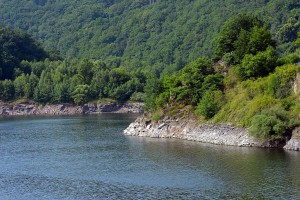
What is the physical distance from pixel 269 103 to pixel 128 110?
104 meters

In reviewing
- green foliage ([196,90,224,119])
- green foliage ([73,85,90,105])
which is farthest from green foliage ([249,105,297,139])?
green foliage ([73,85,90,105])

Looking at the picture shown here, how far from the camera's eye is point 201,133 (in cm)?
9375

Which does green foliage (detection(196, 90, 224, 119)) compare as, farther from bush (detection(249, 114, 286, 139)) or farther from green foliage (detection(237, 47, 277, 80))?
bush (detection(249, 114, 286, 139))

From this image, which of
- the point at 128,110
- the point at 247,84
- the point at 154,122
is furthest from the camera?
the point at 128,110

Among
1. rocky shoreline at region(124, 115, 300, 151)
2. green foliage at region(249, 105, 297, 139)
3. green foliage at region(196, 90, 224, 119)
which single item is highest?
green foliage at region(196, 90, 224, 119)

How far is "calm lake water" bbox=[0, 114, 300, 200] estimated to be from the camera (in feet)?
196

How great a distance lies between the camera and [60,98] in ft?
632

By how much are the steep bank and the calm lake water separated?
8532cm

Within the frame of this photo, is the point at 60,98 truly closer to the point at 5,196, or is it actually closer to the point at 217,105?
the point at 217,105

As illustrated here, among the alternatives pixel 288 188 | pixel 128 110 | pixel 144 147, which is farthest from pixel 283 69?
pixel 128 110

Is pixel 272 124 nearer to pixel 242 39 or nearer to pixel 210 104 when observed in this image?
pixel 210 104

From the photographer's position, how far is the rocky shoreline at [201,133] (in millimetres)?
81875

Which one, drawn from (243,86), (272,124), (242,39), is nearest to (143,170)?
(272,124)

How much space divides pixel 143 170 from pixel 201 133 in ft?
80.7
